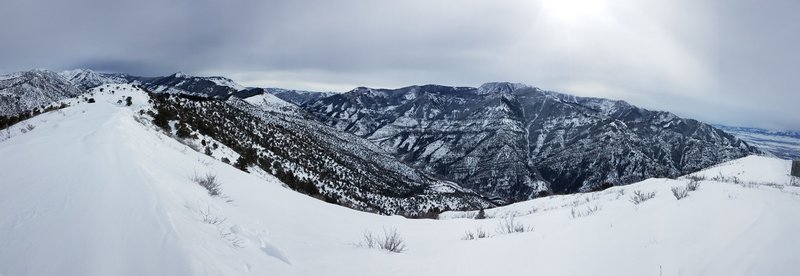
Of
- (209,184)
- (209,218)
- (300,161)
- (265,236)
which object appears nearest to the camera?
(209,218)

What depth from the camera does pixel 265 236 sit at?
5.35m

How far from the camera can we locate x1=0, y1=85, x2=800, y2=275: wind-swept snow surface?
3523 millimetres

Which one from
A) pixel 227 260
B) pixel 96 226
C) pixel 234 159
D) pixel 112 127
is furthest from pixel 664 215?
pixel 234 159

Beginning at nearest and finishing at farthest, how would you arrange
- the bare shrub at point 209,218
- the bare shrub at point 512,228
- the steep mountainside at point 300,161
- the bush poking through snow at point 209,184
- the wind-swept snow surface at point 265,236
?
the wind-swept snow surface at point 265,236 < the bare shrub at point 209,218 < the bush poking through snow at point 209,184 < the bare shrub at point 512,228 < the steep mountainside at point 300,161

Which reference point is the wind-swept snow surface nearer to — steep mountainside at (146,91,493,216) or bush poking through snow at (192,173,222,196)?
bush poking through snow at (192,173,222,196)

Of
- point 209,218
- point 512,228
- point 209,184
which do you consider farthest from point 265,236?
point 512,228

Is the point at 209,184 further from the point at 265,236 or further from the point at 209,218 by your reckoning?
the point at 265,236

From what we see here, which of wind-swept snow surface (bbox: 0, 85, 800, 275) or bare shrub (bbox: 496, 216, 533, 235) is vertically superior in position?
wind-swept snow surface (bbox: 0, 85, 800, 275)

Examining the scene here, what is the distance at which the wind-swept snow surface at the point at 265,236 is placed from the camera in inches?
139

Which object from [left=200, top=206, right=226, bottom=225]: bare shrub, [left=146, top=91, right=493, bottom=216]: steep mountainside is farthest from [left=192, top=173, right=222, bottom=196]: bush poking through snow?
[left=146, top=91, right=493, bottom=216]: steep mountainside

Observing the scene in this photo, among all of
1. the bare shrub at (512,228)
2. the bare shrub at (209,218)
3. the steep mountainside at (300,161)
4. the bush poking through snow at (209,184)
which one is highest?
the bare shrub at (209,218)

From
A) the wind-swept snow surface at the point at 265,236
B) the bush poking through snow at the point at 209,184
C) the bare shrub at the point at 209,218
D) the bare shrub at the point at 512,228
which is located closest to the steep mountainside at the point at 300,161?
the bush poking through snow at the point at 209,184

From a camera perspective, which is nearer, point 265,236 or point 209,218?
point 209,218

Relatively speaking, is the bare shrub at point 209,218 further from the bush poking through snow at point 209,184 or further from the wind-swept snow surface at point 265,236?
the bush poking through snow at point 209,184
